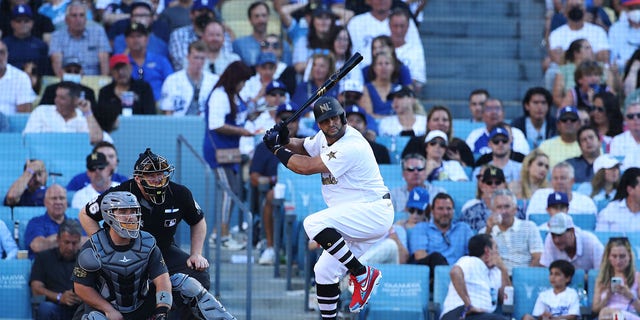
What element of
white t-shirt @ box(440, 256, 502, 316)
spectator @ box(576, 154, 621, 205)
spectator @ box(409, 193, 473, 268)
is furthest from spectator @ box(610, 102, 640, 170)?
white t-shirt @ box(440, 256, 502, 316)

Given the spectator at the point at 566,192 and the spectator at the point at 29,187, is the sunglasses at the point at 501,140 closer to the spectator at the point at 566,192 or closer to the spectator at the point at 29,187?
the spectator at the point at 566,192

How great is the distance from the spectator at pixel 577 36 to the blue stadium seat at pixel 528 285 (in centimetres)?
443

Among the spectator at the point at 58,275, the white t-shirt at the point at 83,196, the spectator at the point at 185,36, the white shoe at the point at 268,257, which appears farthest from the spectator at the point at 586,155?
the spectator at the point at 58,275

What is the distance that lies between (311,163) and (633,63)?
691cm

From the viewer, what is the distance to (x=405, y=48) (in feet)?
49.9

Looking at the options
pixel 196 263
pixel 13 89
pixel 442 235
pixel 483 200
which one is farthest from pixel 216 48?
pixel 196 263

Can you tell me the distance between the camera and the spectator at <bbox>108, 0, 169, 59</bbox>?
14.9 m

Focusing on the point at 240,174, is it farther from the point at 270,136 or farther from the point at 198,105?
the point at 270,136

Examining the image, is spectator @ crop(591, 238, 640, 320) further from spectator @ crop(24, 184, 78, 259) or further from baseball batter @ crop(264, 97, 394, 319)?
spectator @ crop(24, 184, 78, 259)

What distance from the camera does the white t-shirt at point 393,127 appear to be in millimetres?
14031

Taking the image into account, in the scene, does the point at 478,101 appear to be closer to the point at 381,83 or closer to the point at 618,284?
the point at 381,83

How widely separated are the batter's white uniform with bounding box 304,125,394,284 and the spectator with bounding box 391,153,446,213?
2.81 metres

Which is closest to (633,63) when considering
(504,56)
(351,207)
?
Result: (504,56)

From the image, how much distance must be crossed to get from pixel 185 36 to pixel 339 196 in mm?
5727
